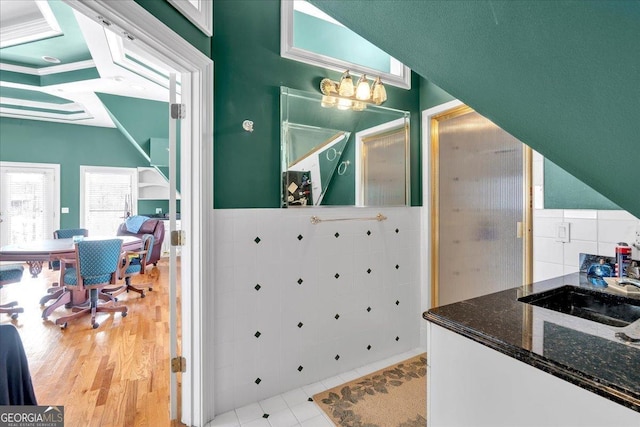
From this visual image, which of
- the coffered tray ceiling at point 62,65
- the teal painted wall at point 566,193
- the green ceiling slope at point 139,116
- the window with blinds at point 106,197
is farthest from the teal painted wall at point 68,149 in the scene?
the teal painted wall at point 566,193

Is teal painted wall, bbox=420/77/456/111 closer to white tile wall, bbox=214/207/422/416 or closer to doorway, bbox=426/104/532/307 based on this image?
doorway, bbox=426/104/532/307

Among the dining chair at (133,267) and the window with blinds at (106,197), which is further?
the window with blinds at (106,197)

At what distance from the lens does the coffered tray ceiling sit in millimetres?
2818

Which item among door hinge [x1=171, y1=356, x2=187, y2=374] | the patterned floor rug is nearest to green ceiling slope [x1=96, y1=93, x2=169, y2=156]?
door hinge [x1=171, y1=356, x2=187, y2=374]

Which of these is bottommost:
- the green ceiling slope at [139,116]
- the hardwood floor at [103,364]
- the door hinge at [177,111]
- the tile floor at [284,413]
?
the tile floor at [284,413]

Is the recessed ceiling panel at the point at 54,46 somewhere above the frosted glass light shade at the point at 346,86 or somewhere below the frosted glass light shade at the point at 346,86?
above

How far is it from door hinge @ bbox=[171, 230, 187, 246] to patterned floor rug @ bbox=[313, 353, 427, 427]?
4.41ft

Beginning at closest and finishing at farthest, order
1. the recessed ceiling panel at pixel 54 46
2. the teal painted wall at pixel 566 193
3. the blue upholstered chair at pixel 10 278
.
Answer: the teal painted wall at pixel 566 193
the recessed ceiling panel at pixel 54 46
the blue upholstered chair at pixel 10 278

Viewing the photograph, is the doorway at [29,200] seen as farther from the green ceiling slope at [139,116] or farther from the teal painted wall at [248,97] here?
the teal painted wall at [248,97]

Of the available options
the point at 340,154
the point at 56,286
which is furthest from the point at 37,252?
the point at 340,154

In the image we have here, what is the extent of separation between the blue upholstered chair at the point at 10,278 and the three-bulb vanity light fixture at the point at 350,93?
11.6ft

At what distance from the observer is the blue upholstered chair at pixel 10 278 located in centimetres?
315

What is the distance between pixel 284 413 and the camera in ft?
6.44

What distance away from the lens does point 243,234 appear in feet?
6.51
